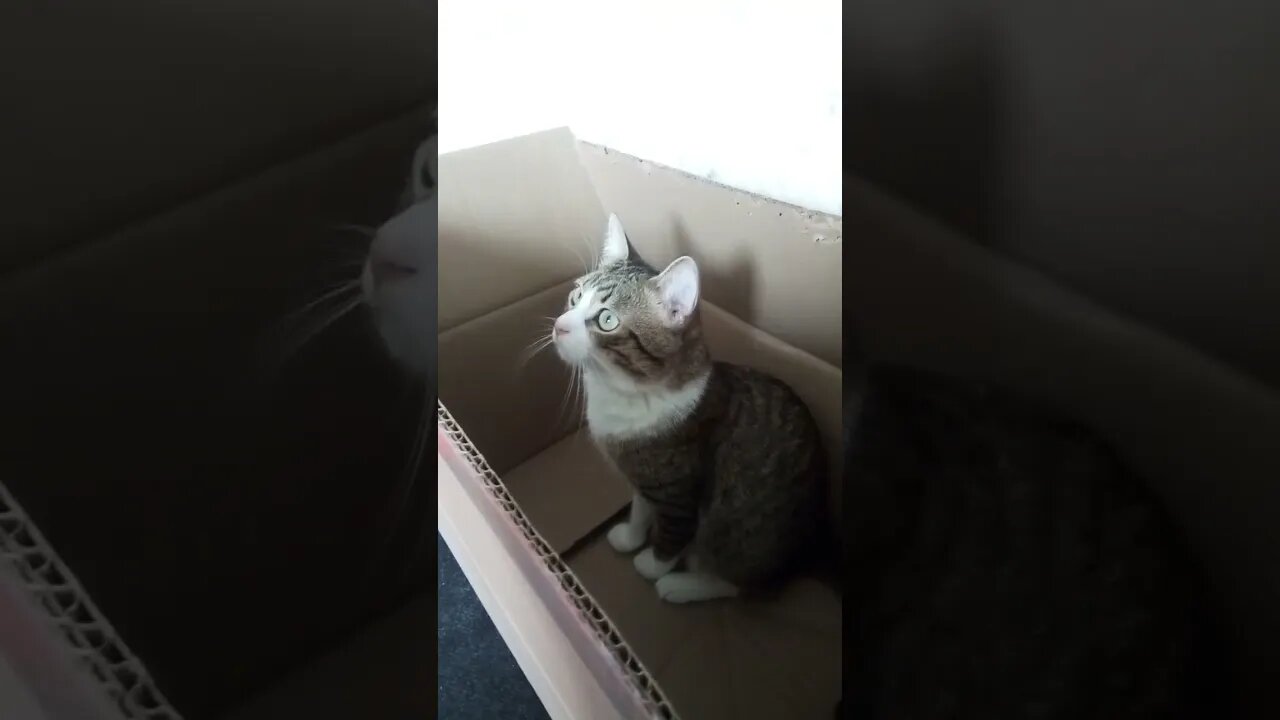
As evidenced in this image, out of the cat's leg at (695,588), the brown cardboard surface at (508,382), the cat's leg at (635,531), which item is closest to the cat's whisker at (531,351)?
the brown cardboard surface at (508,382)

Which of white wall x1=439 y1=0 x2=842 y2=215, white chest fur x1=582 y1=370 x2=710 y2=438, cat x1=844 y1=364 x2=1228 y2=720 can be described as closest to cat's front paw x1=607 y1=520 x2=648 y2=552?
white chest fur x1=582 y1=370 x2=710 y2=438

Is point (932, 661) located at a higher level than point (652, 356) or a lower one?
higher

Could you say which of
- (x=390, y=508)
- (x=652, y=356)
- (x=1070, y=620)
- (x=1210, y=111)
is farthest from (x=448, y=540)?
(x=1210, y=111)

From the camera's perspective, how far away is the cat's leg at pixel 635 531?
937mm

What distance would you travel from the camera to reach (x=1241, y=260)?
253mm

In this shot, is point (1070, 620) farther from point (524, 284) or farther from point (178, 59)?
point (524, 284)

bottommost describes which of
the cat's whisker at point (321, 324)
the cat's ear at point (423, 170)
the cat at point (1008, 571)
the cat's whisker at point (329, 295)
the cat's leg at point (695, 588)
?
the cat's leg at point (695, 588)

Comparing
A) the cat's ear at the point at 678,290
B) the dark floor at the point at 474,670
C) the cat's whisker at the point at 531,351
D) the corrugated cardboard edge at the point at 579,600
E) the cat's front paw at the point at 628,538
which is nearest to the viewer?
the corrugated cardboard edge at the point at 579,600

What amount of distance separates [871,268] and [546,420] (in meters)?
0.83

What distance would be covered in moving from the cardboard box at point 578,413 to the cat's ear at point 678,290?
5.8 inches

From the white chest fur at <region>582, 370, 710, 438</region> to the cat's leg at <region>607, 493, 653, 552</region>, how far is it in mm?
103

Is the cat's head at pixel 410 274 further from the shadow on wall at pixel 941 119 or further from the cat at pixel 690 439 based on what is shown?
the cat at pixel 690 439

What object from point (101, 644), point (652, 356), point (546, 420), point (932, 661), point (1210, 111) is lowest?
point (546, 420)

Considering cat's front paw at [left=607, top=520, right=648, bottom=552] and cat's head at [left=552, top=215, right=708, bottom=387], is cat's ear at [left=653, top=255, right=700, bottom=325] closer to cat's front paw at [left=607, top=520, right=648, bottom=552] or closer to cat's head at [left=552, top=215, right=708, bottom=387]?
cat's head at [left=552, top=215, right=708, bottom=387]
